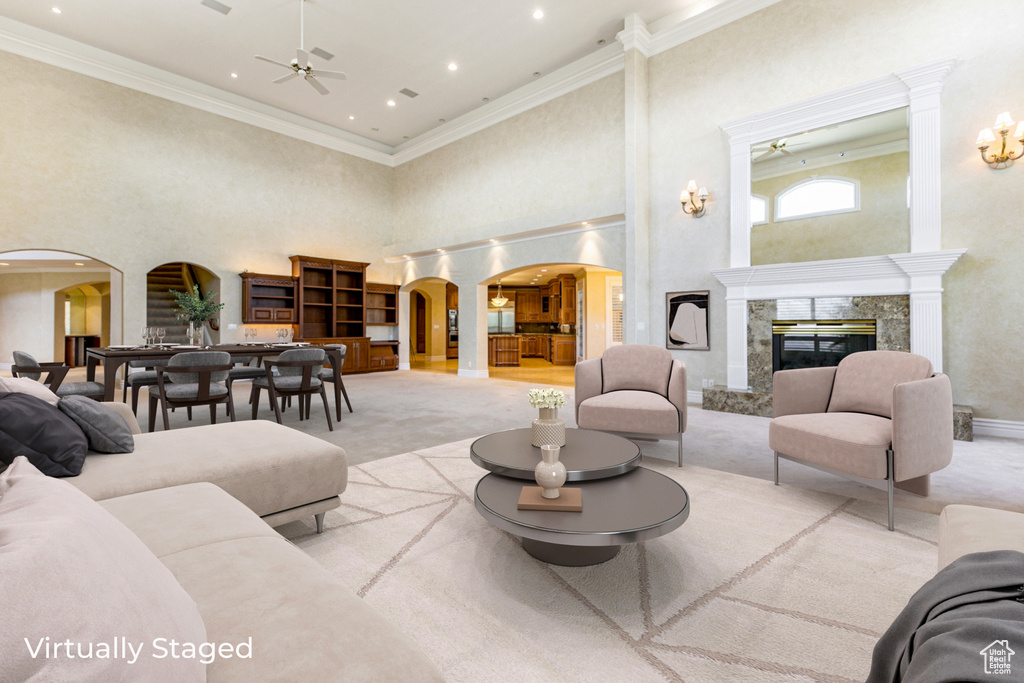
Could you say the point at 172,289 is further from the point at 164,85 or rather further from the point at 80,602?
the point at 80,602

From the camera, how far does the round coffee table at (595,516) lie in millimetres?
1636

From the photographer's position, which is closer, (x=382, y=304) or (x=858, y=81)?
(x=858, y=81)

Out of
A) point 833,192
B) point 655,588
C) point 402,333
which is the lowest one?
point 655,588

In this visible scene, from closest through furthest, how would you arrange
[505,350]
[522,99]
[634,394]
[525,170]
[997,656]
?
[997,656] → [634,394] → [522,99] → [525,170] → [505,350]

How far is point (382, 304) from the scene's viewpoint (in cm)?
1146

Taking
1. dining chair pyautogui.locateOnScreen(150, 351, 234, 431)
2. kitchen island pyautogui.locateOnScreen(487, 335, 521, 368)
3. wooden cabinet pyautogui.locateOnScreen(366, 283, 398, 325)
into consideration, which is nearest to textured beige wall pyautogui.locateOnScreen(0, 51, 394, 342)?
wooden cabinet pyautogui.locateOnScreen(366, 283, 398, 325)

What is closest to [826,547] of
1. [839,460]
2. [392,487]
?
[839,460]

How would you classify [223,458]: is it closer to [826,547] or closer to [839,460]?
[826,547]

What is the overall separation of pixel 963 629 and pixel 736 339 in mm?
5538

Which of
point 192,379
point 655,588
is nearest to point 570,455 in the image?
point 655,588

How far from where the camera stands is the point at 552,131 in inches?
330

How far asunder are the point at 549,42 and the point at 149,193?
723 centimetres

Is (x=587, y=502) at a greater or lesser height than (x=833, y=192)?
lesser

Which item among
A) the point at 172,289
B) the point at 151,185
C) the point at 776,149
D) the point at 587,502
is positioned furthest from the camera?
the point at 172,289
